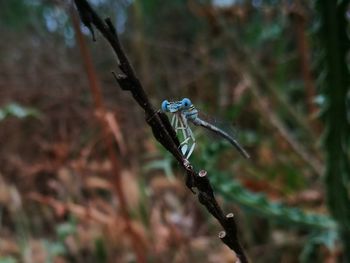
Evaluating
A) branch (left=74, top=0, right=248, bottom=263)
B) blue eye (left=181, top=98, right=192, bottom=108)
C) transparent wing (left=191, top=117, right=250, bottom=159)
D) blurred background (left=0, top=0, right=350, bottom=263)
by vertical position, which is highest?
blurred background (left=0, top=0, right=350, bottom=263)

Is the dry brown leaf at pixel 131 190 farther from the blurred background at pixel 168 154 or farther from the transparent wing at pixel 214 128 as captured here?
the transparent wing at pixel 214 128

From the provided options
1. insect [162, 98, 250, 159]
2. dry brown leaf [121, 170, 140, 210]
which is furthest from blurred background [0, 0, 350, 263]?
insect [162, 98, 250, 159]

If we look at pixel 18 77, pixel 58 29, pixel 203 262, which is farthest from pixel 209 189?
pixel 58 29

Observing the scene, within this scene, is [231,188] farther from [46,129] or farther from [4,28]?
[4,28]

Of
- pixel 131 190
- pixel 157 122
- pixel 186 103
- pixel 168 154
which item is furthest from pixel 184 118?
pixel 131 190

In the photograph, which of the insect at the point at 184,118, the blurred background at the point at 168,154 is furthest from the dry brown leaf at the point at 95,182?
the insect at the point at 184,118

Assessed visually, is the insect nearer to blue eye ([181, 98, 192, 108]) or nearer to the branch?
blue eye ([181, 98, 192, 108])

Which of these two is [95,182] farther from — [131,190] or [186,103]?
[186,103]
